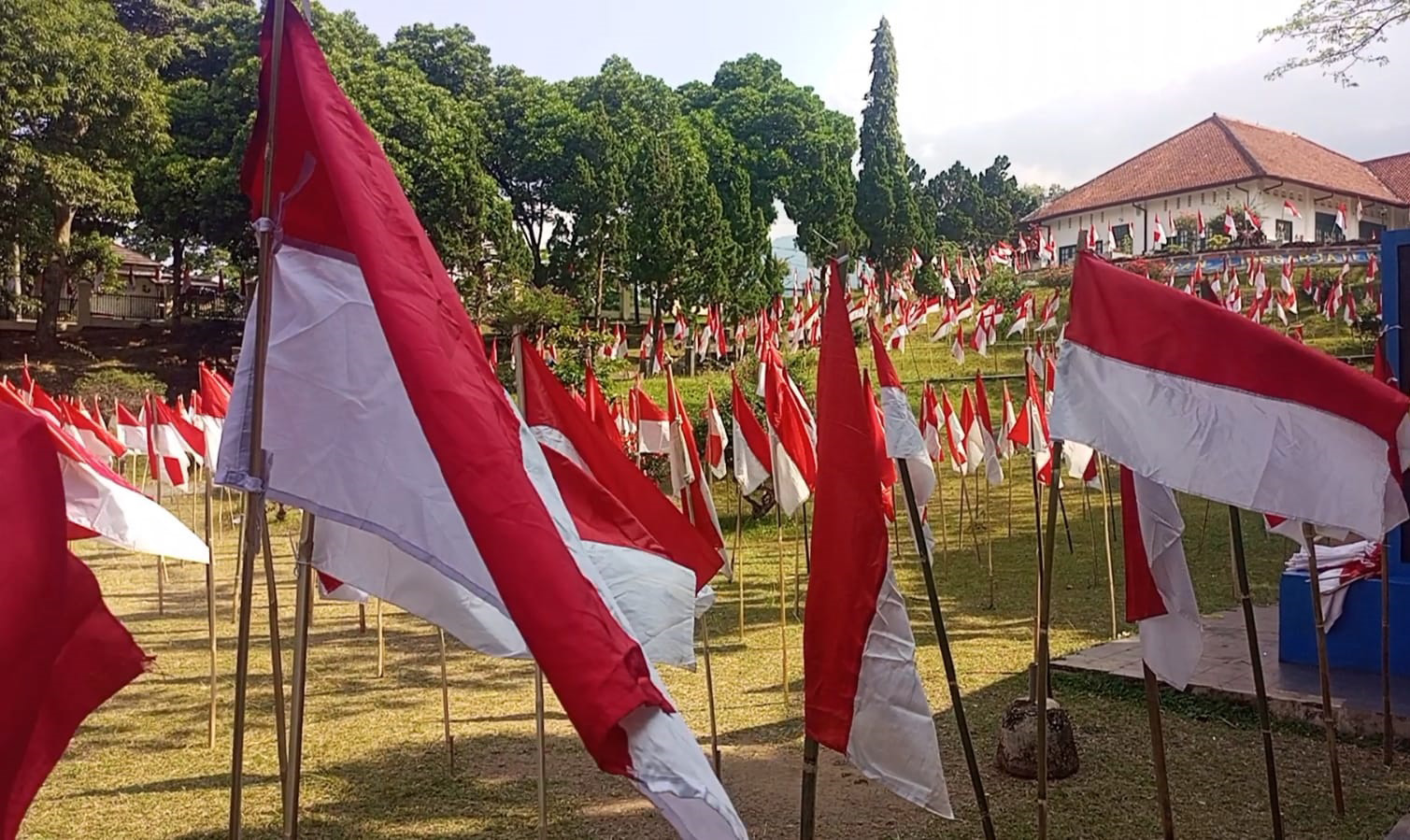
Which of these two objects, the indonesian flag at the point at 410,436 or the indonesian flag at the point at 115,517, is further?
the indonesian flag at the point at 115,517

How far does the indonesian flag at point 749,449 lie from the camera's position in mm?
9203

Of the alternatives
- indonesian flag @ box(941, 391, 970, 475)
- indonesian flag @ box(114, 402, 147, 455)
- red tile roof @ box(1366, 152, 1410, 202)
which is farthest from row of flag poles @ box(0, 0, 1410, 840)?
red tile roof @ box(1366, 152, 1410, 202)

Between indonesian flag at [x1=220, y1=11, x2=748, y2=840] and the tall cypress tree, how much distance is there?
43.7m

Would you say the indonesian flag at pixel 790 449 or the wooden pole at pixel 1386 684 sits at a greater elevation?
the indonesian flag at pixel 790 449

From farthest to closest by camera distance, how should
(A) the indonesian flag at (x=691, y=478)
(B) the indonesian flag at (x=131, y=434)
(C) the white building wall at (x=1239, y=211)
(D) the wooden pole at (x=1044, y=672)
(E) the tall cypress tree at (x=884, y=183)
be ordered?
(E) the tall cypress tree at (x=884, y=183), (C) the white building wall at (x=1239, y=211), (B) the indonesian flag at (x=131, y=434), (A) the indonesian flag at (x=691, y=478), (D) the wooden pole at (x=1044, y=672)

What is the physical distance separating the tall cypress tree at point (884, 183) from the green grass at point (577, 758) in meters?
35.6

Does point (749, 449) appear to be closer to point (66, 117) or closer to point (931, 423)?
point (931, 423)

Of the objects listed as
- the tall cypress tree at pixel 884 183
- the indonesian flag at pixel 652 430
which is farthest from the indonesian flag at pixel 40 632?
the tall cypress tree at pixel 884 183

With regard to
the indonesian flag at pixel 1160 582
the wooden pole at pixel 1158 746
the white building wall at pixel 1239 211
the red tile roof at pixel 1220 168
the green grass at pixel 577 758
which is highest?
the red tile roof at pixel 1220 168

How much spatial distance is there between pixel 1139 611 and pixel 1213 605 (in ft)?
24.8

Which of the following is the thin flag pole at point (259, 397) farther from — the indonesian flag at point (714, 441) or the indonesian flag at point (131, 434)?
the indonesian flag at point (131, 434)

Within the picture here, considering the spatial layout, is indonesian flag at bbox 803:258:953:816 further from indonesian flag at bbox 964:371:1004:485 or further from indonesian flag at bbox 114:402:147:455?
indonesian flag at bbox 114:402:147:455

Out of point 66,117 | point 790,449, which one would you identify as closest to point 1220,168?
point 66,117

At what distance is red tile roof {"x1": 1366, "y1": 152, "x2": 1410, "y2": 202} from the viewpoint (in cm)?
4875
